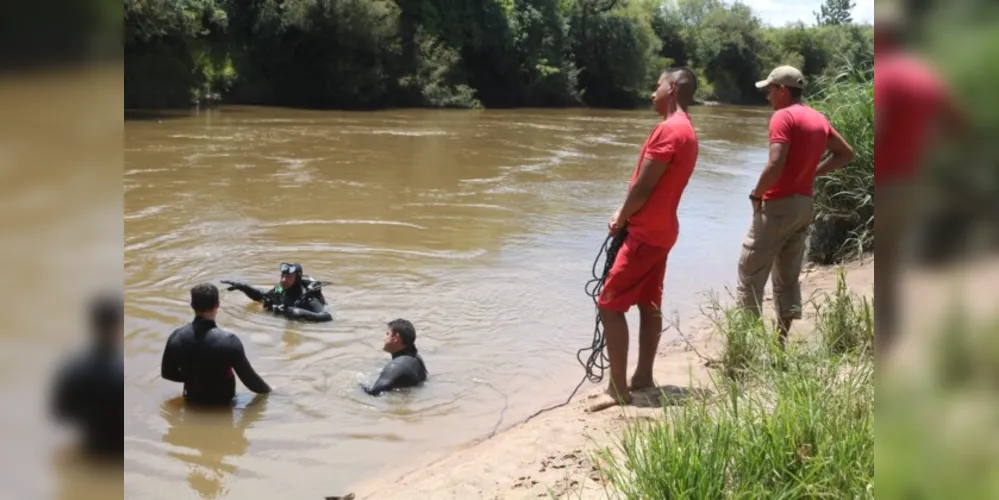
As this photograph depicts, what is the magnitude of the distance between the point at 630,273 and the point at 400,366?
6.73 ft

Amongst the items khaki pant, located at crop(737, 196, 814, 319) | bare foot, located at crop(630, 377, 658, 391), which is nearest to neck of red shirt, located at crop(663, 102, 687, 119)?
khaki pant, located at crop(737, 196, 814, 319)

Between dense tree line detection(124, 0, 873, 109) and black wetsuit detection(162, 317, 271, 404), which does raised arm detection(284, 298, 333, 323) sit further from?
dense tree line detection(124, 0, 873, 109)

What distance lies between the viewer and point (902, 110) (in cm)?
69

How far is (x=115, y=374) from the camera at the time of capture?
1.12m

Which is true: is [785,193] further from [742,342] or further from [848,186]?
[848,186]

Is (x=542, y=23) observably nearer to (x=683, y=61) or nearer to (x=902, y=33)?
(x=683, y=61)

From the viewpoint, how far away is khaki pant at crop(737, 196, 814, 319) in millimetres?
5328

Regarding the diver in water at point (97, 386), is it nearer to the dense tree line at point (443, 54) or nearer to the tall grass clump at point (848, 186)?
the tall grass clump at point (848, 186)

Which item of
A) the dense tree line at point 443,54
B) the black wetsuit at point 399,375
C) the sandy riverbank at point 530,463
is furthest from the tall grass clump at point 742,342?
the dense tree line at point 443,54

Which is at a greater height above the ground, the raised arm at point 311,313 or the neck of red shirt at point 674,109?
the neck of red shirt at point 674,109

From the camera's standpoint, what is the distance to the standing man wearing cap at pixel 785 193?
16.6 feet

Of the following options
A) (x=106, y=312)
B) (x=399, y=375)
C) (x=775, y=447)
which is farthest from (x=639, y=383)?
(x=106, y=312)

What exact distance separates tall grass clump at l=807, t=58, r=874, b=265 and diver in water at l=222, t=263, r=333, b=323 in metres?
4.80

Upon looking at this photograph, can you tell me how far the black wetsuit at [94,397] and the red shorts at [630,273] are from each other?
3.77 m
